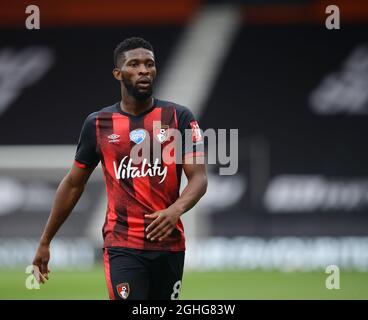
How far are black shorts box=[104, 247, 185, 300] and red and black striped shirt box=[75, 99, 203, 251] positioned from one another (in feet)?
0.16

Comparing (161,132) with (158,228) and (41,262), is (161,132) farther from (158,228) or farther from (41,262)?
(41,262)

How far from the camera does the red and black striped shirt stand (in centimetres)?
559

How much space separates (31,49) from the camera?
18.6 metres

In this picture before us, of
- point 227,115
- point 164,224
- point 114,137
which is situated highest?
point 227,115

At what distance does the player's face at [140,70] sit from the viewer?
5617mm

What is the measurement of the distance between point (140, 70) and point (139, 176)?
2.13 feet

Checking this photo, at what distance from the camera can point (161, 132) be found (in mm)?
5695

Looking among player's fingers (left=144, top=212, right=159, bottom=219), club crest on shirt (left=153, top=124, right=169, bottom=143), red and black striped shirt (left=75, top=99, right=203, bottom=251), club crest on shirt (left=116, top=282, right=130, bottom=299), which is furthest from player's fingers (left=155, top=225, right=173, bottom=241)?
club crest on shirt (left=153, top=124, right=169, bottom=143)

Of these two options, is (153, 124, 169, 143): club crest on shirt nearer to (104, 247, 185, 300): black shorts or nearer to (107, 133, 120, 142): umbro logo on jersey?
(107, 133, 120, 142): umbro logo on jersey

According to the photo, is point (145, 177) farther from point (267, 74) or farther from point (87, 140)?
point (267, 74)

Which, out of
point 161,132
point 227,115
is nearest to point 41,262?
point 161,132

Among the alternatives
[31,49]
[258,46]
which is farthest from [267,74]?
[31,49]

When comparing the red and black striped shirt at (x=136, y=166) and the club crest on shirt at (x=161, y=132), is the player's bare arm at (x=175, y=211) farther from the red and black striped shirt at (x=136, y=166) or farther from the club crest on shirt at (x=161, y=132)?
the club crest on shirt at (x=161, y=132)

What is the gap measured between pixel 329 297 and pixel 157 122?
5232 millimetres
